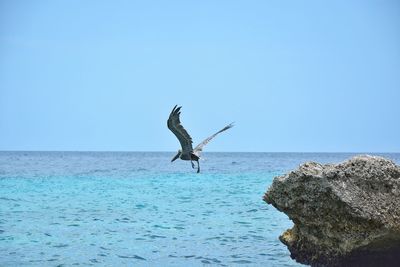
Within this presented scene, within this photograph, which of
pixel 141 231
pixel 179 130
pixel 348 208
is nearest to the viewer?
pixel 348 208

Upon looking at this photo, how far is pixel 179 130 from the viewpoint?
530 inches

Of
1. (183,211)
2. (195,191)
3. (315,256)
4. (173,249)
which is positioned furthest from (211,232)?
(195,191)

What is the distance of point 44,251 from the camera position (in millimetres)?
13445

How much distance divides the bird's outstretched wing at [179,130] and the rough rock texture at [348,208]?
4.44 m

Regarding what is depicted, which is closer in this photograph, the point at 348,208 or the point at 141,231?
the point at 348,208

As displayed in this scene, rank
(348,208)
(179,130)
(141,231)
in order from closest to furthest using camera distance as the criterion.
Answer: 1. (348,208)
2. (179,130)
3. (141,231)

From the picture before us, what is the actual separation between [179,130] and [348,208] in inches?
240

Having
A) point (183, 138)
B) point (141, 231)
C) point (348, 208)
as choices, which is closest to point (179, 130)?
point (183, 138)

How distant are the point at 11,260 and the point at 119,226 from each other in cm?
527

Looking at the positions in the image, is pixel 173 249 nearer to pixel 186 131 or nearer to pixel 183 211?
pixel 186 131

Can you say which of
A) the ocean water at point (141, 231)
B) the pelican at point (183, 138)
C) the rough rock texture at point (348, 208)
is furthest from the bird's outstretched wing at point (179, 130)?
the rough rock texture at point (348, 208)

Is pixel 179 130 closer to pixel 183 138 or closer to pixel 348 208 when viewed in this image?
pixel 183 138

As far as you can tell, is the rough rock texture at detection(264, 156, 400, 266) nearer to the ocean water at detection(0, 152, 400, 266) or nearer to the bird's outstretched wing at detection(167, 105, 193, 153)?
the ocean water at detection(0, 152, 400, 266)

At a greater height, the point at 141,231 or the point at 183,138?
the point at 183,138
